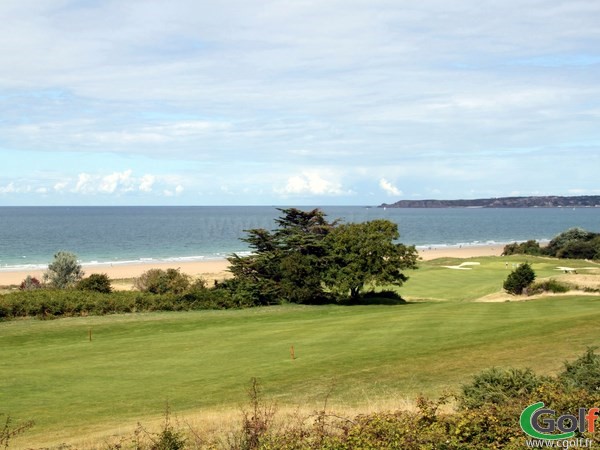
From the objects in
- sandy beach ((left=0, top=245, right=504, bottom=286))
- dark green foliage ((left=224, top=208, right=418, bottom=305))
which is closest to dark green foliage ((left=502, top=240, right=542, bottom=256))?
sandy beach ((left=0, top=245, right=504, bottom=286))

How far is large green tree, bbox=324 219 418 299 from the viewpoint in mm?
44594

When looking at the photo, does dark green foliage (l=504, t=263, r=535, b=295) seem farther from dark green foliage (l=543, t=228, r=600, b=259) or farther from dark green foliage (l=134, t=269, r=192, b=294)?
dark green foliage (l=543, t=228, r=600, b=259)

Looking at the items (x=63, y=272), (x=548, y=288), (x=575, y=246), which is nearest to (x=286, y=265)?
(x=548, y=288)

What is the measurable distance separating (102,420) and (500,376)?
9.45 m

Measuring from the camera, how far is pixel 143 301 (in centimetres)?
3994

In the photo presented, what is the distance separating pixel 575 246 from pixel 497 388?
84.7 metres

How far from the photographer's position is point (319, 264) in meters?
46.5

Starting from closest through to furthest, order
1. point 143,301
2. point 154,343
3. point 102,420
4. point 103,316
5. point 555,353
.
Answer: point 102,420 → point 555,353 → point 154,343 → point 103,316 → point 143,301

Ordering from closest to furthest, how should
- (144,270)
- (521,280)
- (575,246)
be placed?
1. (521,280)
2. (144,270)
3. (575,246)

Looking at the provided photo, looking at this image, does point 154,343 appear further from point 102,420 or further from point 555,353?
point 555,353

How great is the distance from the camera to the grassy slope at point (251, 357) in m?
17.3

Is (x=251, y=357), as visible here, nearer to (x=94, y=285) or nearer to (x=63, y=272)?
(x=94, y=285)

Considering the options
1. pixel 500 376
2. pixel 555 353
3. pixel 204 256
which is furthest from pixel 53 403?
pixel 204 256

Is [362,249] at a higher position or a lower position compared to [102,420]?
higher
